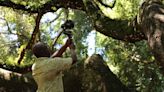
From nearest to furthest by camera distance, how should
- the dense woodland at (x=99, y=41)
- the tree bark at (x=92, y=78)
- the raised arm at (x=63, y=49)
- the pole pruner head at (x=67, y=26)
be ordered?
the raised arm at (x=63, y=49), the pole pruner head at (x=67, y=26), the dense woodland at (x=99, y=41), the tree bark at (x=92, y=78)

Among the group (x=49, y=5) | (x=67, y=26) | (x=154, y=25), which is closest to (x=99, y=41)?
(x=49, y=5)

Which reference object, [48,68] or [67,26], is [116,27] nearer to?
[67,26]

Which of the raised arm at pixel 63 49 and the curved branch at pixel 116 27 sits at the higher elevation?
the raised arm at pixel 63 49

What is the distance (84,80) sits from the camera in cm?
894

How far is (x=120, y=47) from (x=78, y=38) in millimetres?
3412

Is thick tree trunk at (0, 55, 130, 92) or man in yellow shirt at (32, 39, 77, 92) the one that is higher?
man in yellow shirt at (32, 39, 77, 92)

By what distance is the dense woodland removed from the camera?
707 cm

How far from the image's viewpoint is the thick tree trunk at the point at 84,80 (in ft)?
27.8

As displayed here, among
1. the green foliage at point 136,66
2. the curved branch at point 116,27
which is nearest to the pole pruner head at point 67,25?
the curved branch at point 116,27

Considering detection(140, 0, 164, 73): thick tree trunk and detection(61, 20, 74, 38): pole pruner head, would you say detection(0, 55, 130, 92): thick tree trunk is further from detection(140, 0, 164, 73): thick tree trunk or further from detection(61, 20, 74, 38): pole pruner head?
detection(61, 20, 74, 38): pole pruner head

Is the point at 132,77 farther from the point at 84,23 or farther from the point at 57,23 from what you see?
the point at 57,23

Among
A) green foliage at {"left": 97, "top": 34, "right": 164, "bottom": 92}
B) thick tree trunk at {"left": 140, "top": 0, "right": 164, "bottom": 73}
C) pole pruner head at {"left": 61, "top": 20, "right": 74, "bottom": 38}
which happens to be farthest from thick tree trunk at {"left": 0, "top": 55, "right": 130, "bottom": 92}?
pole pruner head at {"left": 61, "top": 20, "right": 74, "bottom": 38}

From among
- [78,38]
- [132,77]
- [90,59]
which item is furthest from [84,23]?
[90,59]

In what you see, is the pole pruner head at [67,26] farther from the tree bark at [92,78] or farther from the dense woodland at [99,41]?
the tree bark at [92,78]
